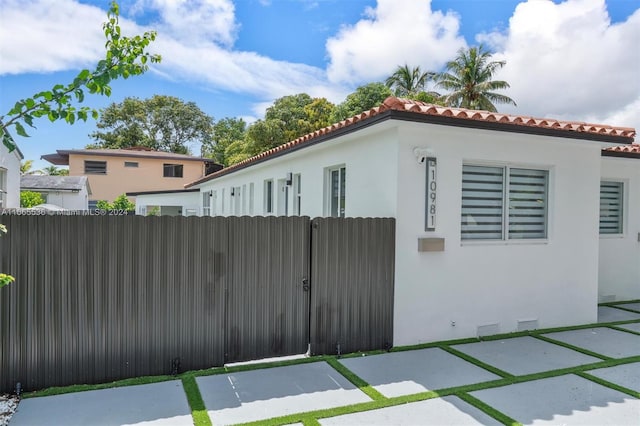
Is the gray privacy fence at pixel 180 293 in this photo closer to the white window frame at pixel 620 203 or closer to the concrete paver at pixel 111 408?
the concrete paver at pixel 111 408

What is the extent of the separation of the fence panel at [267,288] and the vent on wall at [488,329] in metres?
2.91

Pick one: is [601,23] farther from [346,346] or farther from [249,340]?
[249,340]

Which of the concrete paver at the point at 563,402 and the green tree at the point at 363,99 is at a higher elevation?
the green tree at the point at 363,99

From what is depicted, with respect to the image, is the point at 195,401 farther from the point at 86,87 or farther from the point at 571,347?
the point at 571,347

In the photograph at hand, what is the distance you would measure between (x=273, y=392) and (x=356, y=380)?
3.26ft

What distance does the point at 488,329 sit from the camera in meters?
6.67

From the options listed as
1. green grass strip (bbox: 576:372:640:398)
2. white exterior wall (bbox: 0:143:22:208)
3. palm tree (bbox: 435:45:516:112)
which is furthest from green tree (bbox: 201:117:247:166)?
green grass strip (bbox: 576:372:640:398)

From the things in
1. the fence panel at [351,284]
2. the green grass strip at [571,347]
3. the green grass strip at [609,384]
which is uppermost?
the fence panel at [351,284]

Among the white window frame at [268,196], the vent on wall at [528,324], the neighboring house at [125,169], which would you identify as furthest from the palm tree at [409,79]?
the vent on wall at [528,324]

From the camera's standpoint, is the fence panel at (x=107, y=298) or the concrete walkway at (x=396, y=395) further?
the fence panel at (x=107, y=298)

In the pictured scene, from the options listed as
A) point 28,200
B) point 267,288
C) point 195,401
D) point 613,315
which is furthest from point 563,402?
point 28,200

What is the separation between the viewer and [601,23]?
29.7 feet

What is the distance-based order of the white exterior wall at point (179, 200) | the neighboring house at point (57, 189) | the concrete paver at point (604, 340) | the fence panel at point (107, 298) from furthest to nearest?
the white exterior wall at point (179, 200)
the neighboring house at point (57, 189)
the concrete paver at point (604, 340)
the fence panel at point (107, 298)

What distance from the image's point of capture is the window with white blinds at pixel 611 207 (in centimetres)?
942
